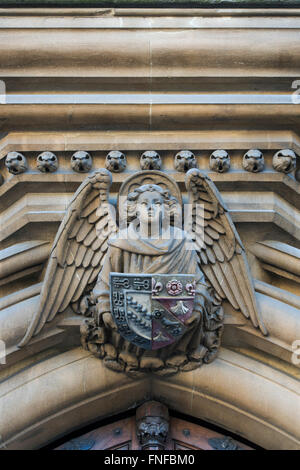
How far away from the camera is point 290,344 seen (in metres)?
3.34

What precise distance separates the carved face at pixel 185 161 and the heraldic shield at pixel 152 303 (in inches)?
28.7

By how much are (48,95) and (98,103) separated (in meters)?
0.29

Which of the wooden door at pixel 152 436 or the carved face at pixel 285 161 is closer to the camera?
the wooden door at pixel 152 436

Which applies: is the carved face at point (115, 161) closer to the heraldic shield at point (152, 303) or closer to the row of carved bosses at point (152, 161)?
the row of carved bosses at point (152, 161)

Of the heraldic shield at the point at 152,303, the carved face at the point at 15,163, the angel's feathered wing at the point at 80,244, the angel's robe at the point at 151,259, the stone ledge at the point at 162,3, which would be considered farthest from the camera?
the stone ledge at the point at 162,3

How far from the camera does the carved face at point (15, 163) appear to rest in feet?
11.8

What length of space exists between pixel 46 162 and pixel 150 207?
2.19 ft

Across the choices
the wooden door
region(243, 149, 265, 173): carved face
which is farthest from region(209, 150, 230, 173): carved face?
the wooden door

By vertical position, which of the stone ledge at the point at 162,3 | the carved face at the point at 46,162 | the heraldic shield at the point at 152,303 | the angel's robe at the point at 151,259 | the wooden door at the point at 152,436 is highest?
the stone ledge at the point at 162,3

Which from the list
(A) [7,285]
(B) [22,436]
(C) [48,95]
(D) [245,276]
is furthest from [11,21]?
(B) [22,436]

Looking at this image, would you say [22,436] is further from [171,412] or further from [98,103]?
[98,103]

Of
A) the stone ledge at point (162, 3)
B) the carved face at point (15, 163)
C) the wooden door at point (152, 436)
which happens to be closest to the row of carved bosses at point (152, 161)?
the carved face at point (15, 163)

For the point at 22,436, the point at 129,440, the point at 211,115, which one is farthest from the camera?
the point at 211,115

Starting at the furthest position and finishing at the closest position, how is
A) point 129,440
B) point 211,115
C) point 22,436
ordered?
point 211,115
point 129,440
point 22,436
